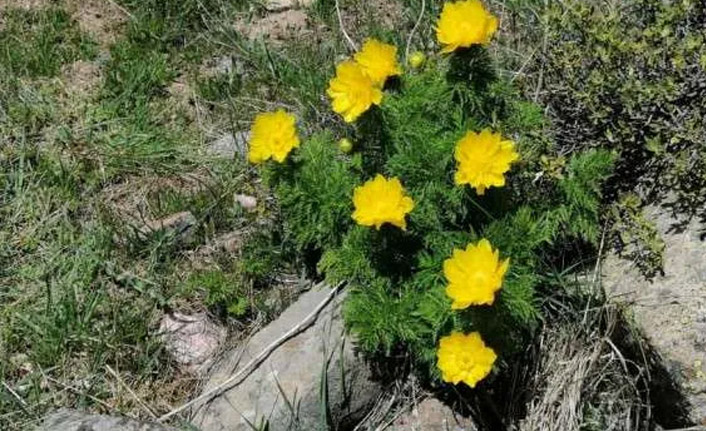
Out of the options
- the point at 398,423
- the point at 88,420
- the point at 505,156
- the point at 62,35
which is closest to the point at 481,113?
the point at 505,156

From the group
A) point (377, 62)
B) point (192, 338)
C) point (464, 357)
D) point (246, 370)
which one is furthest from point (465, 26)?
point (192, 338)

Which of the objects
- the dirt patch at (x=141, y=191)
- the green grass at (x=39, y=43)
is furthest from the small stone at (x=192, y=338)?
the green grass at (x=39, y=43)

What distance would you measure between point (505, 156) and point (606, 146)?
651mm

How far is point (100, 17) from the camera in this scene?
15.8 feet

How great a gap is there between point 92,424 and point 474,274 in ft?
4.03

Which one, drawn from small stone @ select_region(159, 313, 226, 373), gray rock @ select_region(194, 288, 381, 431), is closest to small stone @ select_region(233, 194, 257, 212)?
small stone @ select_region(159, 313, 226, 373)

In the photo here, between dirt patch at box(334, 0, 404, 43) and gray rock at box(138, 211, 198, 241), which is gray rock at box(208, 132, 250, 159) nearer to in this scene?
gray rock at box(138, 211, 198, 241)

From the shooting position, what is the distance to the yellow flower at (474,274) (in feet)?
8.77

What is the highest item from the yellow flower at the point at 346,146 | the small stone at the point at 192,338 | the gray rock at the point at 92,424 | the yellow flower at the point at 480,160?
the yellow flower at the point at 480,160

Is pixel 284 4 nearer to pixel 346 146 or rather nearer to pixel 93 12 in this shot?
pixel 93 12

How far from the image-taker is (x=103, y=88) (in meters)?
4.39

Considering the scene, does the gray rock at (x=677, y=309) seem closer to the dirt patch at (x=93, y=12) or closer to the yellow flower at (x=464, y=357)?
the yellow flower at (x=464, y=357)

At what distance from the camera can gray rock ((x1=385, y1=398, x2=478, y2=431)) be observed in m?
3.12

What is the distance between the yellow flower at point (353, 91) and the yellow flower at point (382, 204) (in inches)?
10.1
